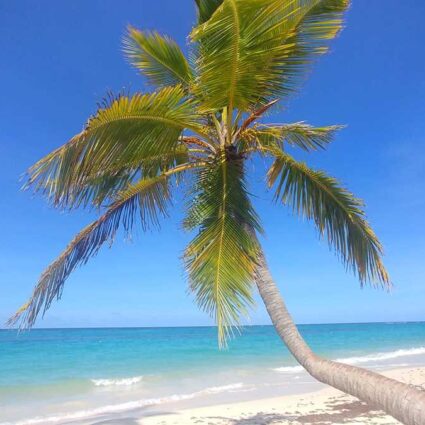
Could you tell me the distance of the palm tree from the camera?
178 inches

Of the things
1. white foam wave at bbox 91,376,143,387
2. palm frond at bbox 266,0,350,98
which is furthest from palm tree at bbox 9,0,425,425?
white foam wave at bbox 91,376,143,387

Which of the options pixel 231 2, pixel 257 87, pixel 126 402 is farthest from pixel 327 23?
pixel 126 402

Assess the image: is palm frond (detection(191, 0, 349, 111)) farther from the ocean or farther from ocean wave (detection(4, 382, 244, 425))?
ocean wave (detection(4, 382, 244, 425))

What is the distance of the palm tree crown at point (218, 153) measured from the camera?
459 cm

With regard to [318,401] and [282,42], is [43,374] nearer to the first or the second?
[318,401]

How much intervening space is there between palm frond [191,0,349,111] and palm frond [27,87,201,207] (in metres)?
0.38

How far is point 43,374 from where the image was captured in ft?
64.3

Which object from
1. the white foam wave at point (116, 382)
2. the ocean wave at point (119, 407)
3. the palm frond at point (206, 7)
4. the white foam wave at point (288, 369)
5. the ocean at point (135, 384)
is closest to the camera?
the palm frond at point (206, 7)

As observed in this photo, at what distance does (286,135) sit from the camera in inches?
250

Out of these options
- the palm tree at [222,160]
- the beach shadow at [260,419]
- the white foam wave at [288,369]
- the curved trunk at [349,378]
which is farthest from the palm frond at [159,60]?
the white foam wave at [288,369]

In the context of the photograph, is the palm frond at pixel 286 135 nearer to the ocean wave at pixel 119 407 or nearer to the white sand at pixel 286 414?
the white sand at pixel 286 414

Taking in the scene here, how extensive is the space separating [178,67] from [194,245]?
284cm

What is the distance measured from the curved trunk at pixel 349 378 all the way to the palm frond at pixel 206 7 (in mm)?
3129

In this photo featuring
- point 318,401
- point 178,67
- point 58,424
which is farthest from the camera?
point 318,401
